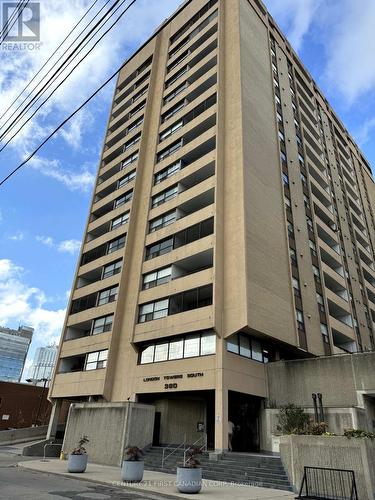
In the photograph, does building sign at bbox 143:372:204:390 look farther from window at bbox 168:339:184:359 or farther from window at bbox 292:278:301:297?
window at bbox 292:278:301:297

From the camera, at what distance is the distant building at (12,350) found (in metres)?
109

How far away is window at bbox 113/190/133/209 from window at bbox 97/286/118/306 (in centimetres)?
1033

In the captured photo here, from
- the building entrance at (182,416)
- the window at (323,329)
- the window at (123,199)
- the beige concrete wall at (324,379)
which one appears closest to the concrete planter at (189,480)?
the building entrance at (182,416)

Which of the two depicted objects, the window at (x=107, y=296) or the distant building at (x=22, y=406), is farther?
the distant building at (x=22, y=406)

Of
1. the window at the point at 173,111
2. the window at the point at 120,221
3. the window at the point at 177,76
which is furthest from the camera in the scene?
the window at the point at 177,76

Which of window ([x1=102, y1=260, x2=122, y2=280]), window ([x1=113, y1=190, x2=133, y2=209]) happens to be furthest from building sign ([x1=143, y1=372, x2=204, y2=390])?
window ([x1=113, y1=190, x2=133, y2=209])

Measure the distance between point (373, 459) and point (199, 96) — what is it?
1375 inches

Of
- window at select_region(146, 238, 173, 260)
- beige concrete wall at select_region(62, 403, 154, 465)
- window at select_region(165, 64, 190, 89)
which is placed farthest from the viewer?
window at select_region(165, 64, 190, 89)

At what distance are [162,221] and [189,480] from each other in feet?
81.0

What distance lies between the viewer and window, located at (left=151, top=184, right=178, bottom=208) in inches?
1409

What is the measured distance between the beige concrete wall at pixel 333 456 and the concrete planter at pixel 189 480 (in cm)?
423

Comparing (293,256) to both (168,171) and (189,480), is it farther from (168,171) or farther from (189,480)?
(189,480)

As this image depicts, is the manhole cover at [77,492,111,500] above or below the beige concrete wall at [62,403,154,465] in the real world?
below

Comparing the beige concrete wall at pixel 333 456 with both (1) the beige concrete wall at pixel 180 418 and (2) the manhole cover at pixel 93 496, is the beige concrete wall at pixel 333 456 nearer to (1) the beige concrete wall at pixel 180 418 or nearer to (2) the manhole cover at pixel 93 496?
(2) the manhole cover at pixel 93 496
